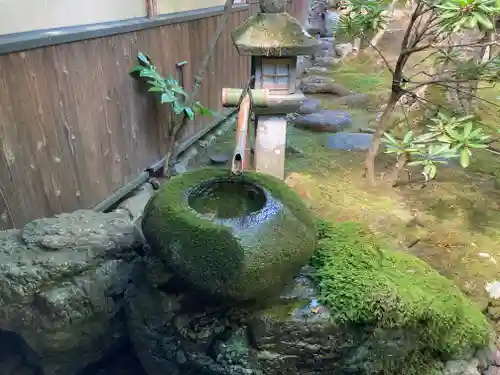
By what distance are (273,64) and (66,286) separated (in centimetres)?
261

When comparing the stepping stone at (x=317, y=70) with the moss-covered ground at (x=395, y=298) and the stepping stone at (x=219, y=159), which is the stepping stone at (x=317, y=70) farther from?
the moss-covered ground at (x=395, y=298)

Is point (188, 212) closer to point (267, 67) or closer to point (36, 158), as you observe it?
point (36, 158)

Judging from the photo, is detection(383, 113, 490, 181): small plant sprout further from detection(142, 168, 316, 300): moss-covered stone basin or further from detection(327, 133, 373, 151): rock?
detection(327, 133, 373, 151): rock

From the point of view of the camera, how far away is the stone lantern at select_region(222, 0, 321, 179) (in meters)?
3.81

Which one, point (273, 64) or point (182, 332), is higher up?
point (273, 64)

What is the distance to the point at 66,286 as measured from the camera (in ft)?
8.24

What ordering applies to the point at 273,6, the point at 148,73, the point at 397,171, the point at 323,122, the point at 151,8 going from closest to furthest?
the point at 273,6 < the point at 148,73 < the point at 151,8 < the point at 397,171 < the point at 323,122

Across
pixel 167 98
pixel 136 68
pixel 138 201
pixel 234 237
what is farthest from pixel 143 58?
pixel 234 237

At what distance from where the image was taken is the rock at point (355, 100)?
7910mm

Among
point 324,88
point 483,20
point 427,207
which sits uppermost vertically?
point 483,20

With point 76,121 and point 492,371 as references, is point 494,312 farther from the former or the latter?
point 76,121

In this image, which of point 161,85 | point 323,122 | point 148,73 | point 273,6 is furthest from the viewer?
point 323,122

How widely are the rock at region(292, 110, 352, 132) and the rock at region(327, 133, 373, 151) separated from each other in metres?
0.28

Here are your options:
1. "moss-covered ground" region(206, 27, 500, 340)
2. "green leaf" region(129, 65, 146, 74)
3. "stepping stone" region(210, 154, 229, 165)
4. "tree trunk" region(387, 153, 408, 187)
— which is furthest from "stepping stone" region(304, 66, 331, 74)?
"green leaf" region(129, 65, 146, 74)
